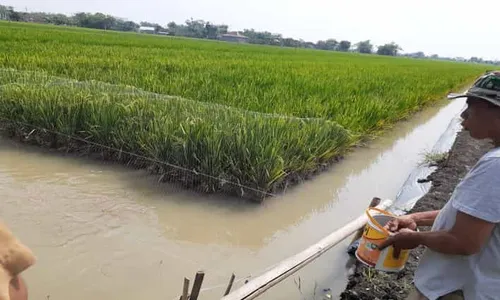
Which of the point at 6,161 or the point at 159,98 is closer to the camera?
the point at 6,161

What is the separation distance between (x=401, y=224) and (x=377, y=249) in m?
0.17

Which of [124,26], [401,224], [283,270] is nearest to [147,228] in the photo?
[283,270]

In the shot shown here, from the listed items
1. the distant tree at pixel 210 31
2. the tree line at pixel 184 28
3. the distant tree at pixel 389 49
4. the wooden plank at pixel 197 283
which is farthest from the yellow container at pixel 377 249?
the distant tree at pixel 389 49

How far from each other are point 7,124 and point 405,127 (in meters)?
7.37

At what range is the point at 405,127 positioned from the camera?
916 cm

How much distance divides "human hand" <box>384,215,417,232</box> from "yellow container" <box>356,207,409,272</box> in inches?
1.6

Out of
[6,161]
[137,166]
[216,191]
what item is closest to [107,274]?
[216,191]

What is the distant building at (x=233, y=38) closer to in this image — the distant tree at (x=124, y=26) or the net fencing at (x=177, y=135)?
the distant tree at (x=124, y=26)

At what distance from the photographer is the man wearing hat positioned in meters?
1.09

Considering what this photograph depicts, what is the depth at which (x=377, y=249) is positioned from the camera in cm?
171

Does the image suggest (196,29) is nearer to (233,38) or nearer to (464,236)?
(233,38)

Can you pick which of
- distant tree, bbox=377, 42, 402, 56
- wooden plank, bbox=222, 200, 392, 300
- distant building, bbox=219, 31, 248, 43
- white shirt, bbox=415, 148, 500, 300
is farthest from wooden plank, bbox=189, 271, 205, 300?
distant tree, bbox=377, 42, 402, 56

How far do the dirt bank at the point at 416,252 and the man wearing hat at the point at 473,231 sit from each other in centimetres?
125

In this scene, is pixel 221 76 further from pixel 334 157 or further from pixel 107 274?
pixel 107 274
